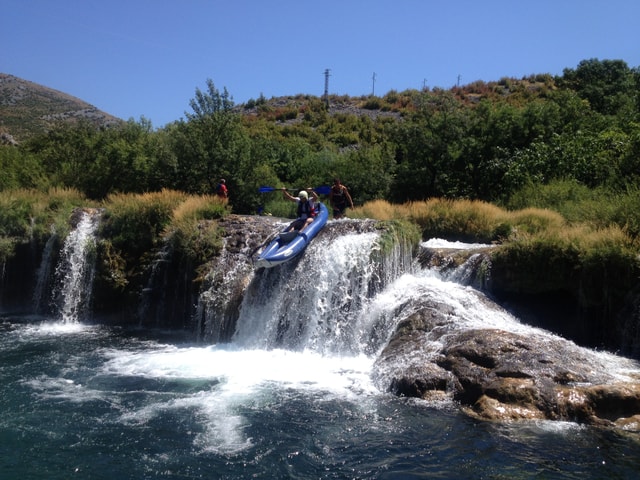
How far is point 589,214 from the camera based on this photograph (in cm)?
1168

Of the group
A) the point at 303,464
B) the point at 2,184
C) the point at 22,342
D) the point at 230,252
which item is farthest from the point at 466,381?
the point at 2,184

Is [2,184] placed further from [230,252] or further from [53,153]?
[230,252]

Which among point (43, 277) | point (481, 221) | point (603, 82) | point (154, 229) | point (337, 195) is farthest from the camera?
point (603, 82)

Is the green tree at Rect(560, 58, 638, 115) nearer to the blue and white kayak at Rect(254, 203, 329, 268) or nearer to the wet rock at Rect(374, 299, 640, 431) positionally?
the blue and white kayak at Rect(254, 203, 329, 268)

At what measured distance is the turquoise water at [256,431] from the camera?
5.71 m

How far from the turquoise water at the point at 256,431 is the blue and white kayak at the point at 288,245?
7.76 feet

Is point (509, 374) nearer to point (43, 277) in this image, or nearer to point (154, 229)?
point (154, 229)

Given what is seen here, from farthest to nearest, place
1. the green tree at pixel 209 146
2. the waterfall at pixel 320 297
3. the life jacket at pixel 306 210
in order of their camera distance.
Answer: the green tree at pixel 209 146, the life jacket at pixel 306 210, the waterfall at pixel 320 297

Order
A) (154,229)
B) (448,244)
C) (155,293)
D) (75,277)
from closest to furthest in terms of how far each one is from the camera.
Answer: (448,244), (155,293), (75,277), (154,229)

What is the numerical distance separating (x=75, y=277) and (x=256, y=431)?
919 centimetres

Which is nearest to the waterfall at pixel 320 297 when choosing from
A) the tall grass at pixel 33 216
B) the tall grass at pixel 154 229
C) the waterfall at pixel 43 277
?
the tall grass at pixel 154 229

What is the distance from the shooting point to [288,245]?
11633 millimetres

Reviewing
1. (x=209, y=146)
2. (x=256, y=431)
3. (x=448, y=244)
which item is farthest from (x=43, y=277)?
(x=256, y=431)

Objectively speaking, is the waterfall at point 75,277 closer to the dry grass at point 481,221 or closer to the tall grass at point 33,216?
the tall grass at point 33,216
